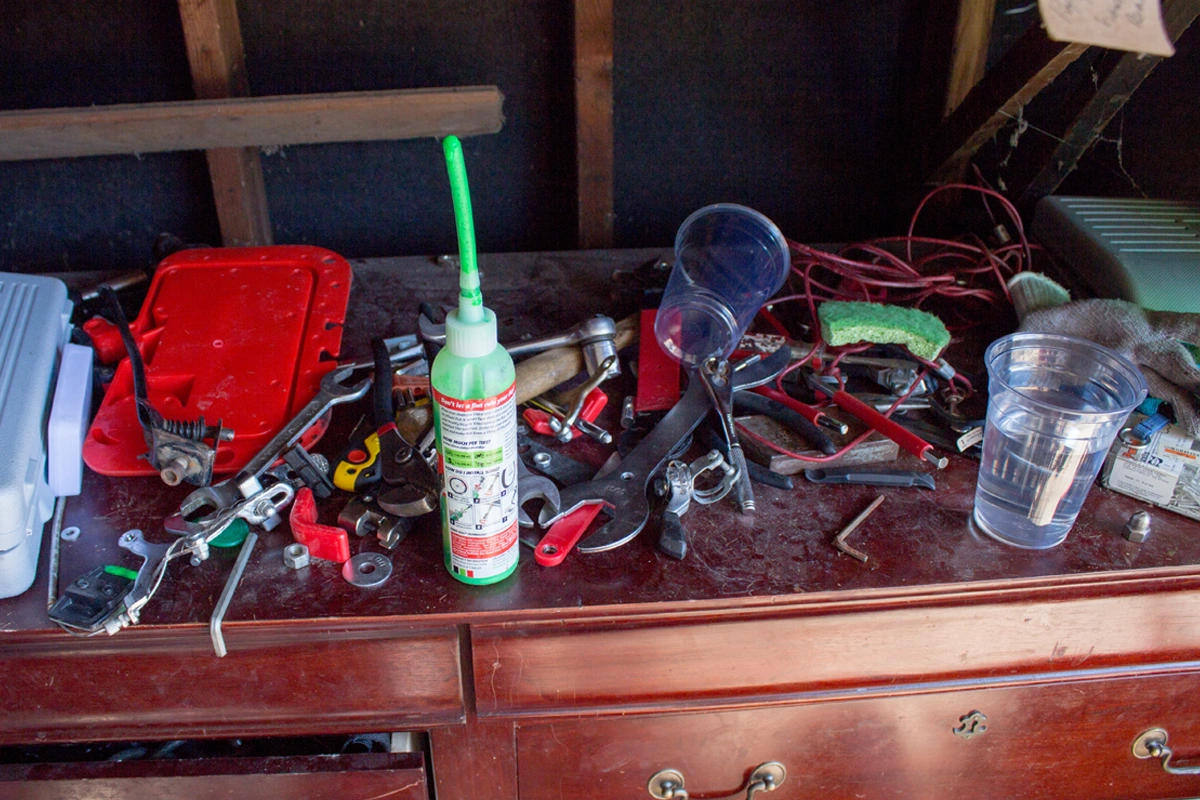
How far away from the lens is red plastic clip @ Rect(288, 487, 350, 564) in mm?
736

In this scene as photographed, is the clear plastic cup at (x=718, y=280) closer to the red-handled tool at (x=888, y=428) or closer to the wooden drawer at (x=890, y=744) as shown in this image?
the red-handled tool at (x=888, y=428)

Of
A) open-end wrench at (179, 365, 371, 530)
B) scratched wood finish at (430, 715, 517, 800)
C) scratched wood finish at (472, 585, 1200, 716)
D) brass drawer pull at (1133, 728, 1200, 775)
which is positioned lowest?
brass drawer pull at (1133, 728, 1200, 775)

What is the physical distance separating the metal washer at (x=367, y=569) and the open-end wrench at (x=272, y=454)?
89 mm

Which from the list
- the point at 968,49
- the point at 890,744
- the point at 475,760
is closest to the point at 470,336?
the point at 475,760

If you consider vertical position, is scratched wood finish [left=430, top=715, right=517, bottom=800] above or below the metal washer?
below

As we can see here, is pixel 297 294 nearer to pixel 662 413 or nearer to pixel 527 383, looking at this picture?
pixel 527 383

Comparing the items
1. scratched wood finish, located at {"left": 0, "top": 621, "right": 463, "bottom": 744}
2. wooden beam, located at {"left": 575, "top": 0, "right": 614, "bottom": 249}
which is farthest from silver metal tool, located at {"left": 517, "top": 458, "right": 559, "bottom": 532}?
wooden beam, located at {"left": 575, "top": 0, "right": 614, "bottom": 249}

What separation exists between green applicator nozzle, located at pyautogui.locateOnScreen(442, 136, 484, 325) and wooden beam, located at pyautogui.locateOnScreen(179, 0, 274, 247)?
28.5 inches

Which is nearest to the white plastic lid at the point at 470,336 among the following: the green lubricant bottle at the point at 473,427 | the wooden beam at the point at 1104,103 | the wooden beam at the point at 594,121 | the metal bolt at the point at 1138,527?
the green lubricant bottle at the point at 473,427

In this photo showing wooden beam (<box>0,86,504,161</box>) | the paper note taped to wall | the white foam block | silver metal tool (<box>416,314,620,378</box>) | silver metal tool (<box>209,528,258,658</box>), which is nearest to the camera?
the paper note taped to wall

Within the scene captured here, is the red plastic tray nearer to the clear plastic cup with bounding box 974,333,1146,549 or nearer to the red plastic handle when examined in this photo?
the red plastic handle

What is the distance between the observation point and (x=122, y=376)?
88cm

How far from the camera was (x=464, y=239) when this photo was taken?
23.3 inches

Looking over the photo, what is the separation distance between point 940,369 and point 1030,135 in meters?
0.52
